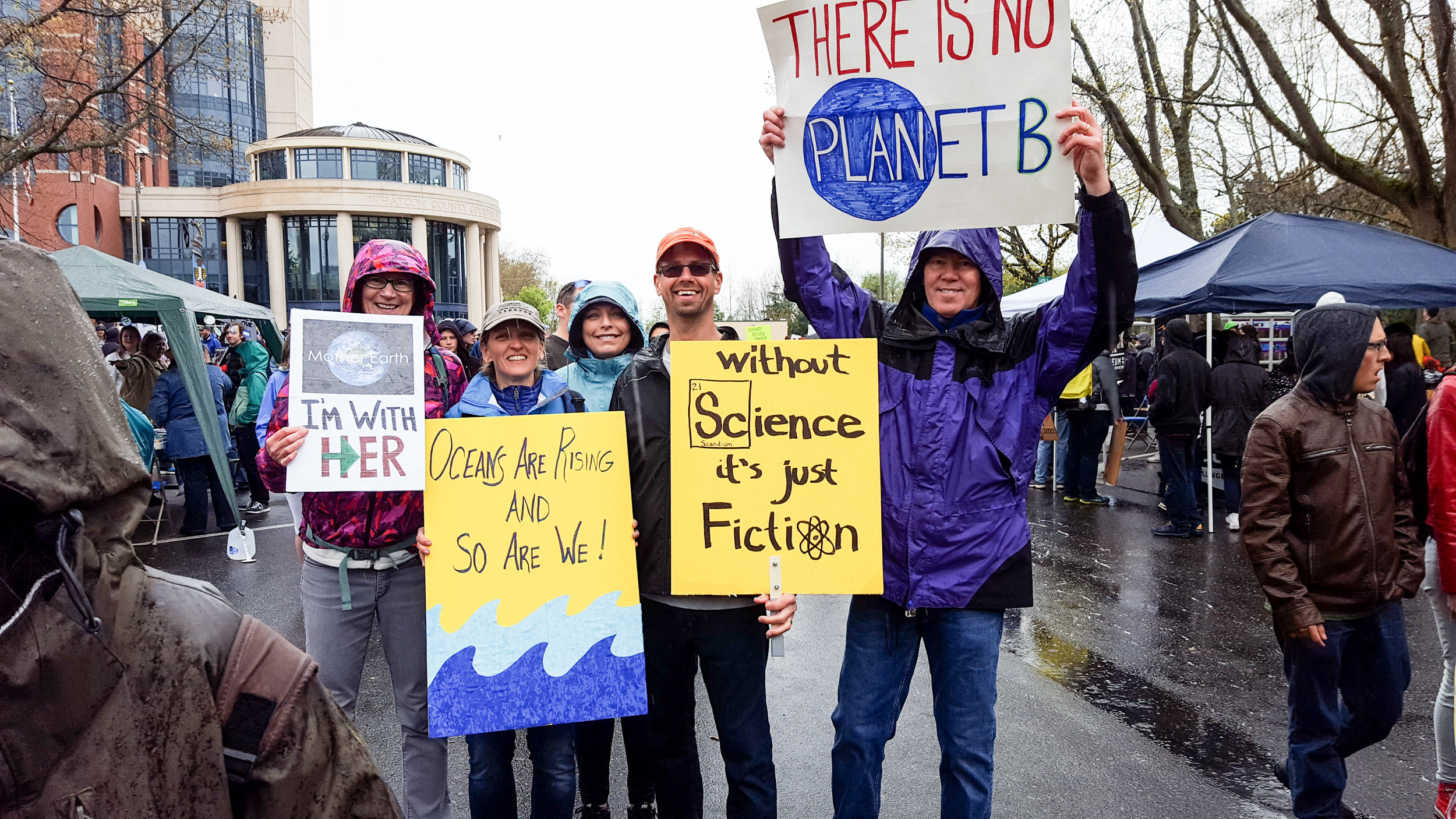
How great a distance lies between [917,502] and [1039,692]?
2.57 metres

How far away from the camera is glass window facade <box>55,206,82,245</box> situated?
147 ft

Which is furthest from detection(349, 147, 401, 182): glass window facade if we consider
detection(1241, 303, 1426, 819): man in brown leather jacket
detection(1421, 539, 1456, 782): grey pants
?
detection(1421, 539, 1456, 782): grey pants

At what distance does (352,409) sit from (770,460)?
127 cm

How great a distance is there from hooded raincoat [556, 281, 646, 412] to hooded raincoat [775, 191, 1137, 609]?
1.18 m

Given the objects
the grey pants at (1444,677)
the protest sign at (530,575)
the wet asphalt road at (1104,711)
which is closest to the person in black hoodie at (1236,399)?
the wet asphalt road at (1104,711)

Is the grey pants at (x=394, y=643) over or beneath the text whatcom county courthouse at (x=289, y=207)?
beneath

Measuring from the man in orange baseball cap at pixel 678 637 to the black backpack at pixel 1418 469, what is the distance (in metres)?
2.33

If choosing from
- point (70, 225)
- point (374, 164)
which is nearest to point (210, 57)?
point (70, 225)

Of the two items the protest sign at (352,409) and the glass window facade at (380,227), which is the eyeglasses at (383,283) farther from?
the glass window facade at (380,227)

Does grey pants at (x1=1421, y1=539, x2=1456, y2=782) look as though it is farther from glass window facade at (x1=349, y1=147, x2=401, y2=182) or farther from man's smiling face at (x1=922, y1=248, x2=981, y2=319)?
glass window facade at (x1=349, y1=147, x2=401, y2=182)

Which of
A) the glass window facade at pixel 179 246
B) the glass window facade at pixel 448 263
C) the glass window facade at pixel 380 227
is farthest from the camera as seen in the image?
the glass window facade at pixel 448 263

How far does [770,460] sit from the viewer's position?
8.16 ft

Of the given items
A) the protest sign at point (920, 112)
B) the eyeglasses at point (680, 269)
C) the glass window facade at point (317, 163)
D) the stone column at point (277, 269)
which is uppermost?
the glass window facade at point (317, 163)

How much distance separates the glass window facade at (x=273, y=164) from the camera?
58.3 m
